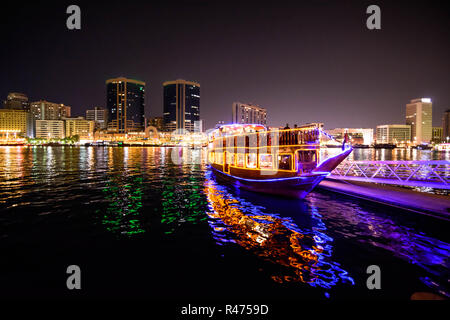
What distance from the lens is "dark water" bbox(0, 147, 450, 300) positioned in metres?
6.61

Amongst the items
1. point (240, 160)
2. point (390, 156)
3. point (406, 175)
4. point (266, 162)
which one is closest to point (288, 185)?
point (266, 162)

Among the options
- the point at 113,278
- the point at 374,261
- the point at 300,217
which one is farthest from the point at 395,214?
the point at 113,278

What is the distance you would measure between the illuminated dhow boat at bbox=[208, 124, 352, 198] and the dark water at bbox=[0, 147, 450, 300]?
5.20 ft

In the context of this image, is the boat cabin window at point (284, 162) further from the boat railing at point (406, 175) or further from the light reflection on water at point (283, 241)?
the boat railing at point (406, 175)

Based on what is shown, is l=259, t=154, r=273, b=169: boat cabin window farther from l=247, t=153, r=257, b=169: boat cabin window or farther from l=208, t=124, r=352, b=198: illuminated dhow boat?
→ l=247, t=153, r=257, b=169: boat cabin window

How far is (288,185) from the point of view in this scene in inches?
606

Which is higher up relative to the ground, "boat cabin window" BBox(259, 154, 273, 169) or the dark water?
"boat cabin window" BBox(259, 154, 273, 169)

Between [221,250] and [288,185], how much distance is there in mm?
8175

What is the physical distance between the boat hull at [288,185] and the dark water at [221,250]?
1003 millimetres

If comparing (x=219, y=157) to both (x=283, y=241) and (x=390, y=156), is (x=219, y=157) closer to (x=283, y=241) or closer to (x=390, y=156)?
(x=283, y=241)

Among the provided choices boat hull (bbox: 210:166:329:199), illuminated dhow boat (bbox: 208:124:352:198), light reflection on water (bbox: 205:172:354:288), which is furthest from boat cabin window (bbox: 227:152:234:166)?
light reflection on water (bbox: 205:172:354:288)

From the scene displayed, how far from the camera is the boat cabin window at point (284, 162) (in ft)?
50.4

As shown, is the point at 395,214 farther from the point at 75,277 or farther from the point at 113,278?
the point at 75,277

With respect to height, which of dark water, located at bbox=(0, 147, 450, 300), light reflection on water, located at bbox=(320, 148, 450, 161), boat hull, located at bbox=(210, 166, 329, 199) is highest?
light reflection on water, located at bbox=(320, 148, 450, 161)
